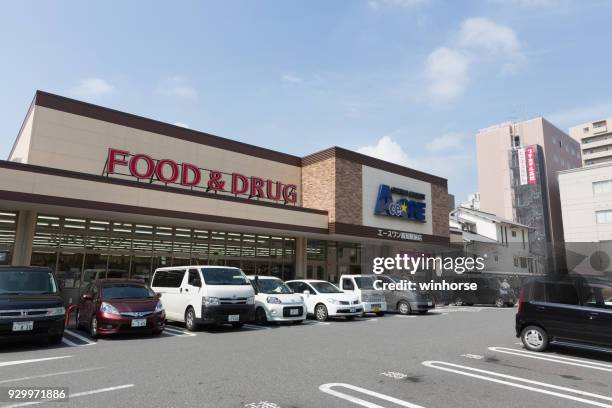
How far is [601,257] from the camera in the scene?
49.6 metres

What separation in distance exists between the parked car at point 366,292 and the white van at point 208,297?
558 cm

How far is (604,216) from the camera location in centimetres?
5106

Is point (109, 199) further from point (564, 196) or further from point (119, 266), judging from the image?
point (564, 196)

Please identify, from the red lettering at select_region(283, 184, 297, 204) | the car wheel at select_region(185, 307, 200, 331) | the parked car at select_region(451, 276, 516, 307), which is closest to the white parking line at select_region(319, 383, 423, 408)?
the car wheel at select_region(185, 307, 200, 331)

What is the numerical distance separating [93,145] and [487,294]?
2355 cm

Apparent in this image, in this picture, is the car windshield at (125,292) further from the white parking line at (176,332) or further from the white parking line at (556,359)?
the white parking line at (556,359)

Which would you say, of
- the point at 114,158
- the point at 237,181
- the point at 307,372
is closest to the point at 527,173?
the point at 237,181

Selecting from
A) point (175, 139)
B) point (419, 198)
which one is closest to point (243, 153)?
point (175, 139)

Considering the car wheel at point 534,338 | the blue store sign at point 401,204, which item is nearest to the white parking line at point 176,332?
the car wheel at point 534,338

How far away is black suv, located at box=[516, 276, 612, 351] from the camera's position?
826cm

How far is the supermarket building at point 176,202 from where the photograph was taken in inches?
611

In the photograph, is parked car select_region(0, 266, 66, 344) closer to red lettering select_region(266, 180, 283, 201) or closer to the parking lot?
the parking lot

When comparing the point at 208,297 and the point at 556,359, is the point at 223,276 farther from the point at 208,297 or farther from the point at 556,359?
the point at 556,359

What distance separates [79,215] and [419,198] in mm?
20295
